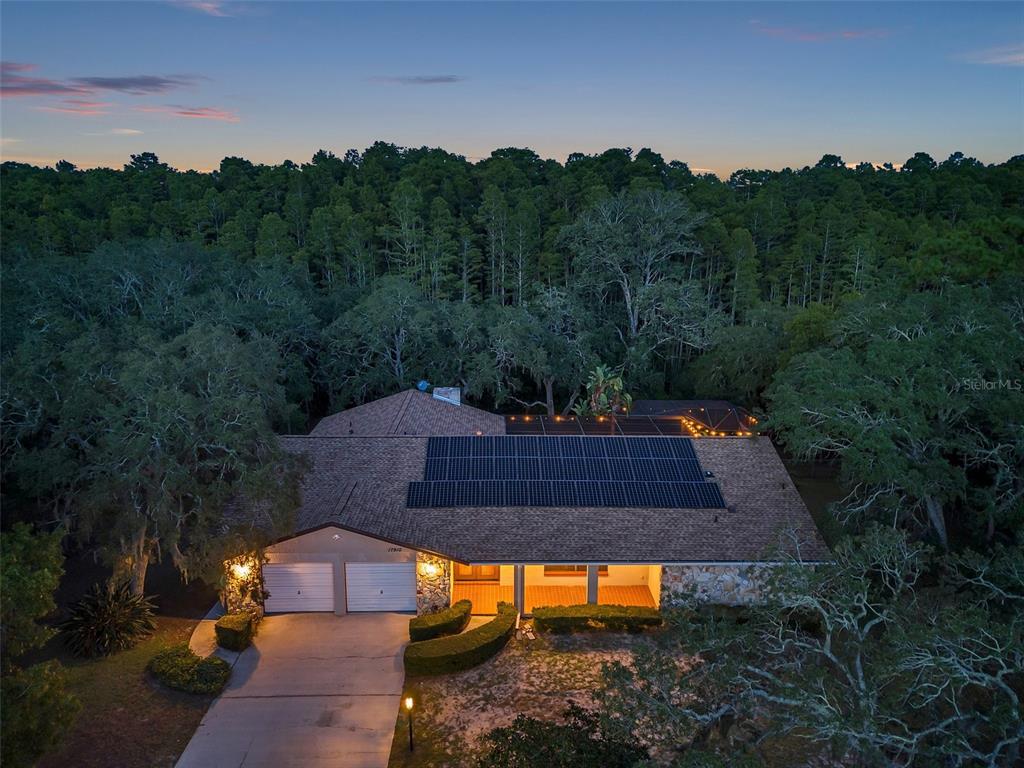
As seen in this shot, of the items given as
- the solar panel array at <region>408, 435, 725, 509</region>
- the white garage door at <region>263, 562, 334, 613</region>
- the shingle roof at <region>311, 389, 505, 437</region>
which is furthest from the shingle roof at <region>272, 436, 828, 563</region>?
the shingle roof at <region>311, 389, 505, 437</region>

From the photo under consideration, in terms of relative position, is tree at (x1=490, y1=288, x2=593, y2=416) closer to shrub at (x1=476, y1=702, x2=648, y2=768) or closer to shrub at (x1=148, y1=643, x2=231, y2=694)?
shrub at (x1=148, y1=643, x2=231, y2=694)

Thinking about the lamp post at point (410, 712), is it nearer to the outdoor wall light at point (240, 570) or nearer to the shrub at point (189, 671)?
the shrub at point (189, 671)

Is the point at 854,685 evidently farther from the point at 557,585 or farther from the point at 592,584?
the point at 557,585

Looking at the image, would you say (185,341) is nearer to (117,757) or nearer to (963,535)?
(117,757)

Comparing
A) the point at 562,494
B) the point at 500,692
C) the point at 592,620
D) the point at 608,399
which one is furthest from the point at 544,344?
the point at 500,692

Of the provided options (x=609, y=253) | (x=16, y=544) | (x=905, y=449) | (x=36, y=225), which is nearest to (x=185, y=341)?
(x=16, y=544)

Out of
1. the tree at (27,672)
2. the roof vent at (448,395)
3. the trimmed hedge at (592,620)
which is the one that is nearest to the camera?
the tree at (27,672)

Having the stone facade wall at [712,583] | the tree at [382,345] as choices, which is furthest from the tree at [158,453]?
the tree at [382,345]
